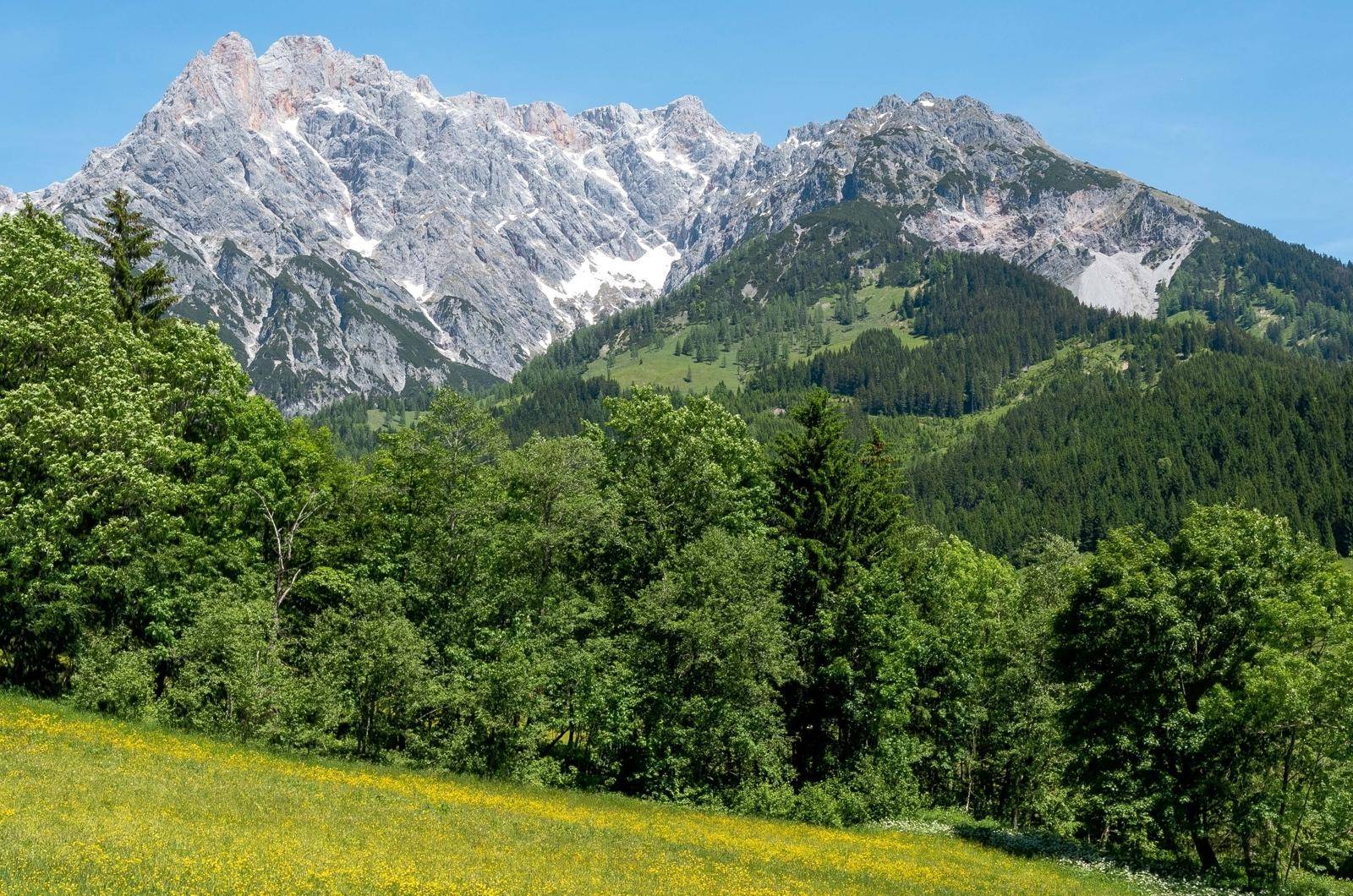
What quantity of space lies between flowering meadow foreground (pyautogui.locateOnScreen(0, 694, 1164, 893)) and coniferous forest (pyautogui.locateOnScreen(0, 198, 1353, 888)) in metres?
3.75

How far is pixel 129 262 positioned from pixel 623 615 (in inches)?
1318

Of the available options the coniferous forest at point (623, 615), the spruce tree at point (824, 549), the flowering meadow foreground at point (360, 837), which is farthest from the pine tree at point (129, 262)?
the spruce tree at point (824, 549)

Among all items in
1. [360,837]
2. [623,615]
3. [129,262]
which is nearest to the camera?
[360,837]

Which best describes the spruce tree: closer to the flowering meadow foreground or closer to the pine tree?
the flowering meadow foreground

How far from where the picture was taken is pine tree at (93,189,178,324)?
4694cm

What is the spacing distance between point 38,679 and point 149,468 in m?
9.53

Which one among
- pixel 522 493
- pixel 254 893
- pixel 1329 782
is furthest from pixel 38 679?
pixel 1329 782

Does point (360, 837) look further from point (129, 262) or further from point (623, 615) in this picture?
point (129, 262)

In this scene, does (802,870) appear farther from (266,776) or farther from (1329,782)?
(1329,782)

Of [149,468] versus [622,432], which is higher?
[622,432]

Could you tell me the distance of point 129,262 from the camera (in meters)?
48.8

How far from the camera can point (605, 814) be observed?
30688 millimetres

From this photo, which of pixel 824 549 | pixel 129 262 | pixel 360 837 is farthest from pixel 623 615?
pixel 129 262

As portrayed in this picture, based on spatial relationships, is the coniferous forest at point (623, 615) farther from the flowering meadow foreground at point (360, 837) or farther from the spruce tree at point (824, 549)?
the flowering meadow foreground at point (360, 837)
